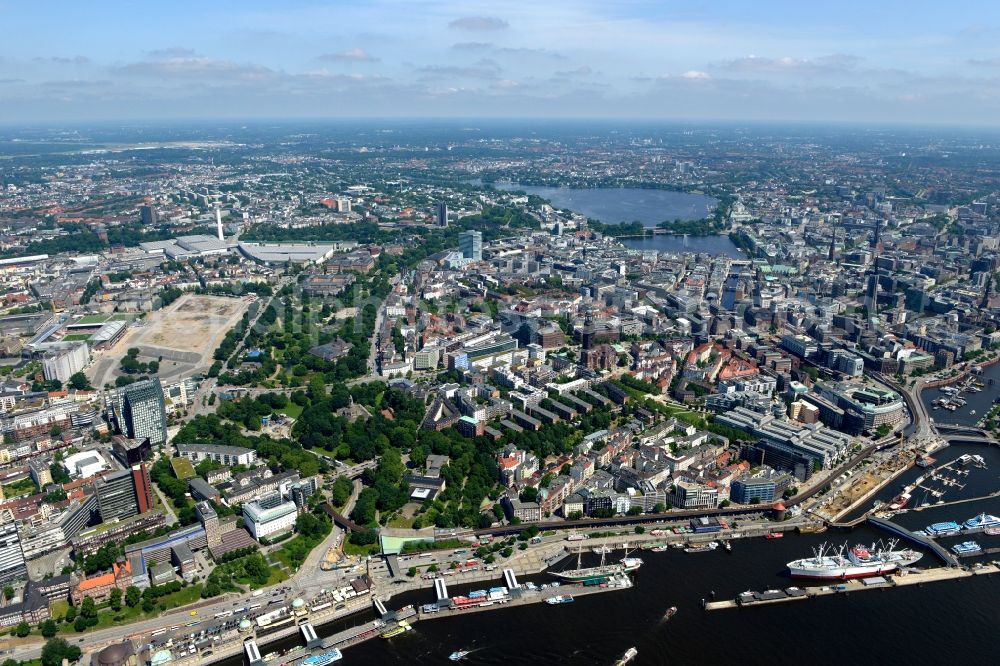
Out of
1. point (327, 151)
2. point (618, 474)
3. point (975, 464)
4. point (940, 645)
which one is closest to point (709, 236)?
point (975, 464)

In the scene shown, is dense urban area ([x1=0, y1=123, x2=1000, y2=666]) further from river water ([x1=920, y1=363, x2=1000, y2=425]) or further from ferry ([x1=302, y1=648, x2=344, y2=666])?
ferry ([x1=302, y1=648, x2=344, y2=666])

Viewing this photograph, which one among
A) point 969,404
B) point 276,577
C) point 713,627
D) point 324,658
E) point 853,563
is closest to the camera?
point 324,658

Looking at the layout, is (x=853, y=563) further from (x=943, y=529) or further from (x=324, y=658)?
(x=324, y=658)

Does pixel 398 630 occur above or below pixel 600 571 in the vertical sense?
below

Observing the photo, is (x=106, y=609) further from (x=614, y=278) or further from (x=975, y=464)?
(x=614, y=278)

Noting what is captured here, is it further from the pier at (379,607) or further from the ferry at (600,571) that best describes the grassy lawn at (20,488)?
the ferry at (600,571)

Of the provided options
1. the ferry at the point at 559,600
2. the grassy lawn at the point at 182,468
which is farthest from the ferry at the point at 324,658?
the grassy lawn at the point at 182,468

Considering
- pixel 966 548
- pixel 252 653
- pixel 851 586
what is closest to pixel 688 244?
pixel 966 548
